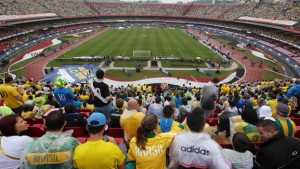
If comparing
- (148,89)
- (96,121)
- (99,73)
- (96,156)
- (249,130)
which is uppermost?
(99,73)

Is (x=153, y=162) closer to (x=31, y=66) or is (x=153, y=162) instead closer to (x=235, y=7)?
(x=31, y=66)

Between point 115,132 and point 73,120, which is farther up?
point 73,120

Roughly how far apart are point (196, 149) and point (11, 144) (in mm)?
3146

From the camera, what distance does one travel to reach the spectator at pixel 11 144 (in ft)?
13.4

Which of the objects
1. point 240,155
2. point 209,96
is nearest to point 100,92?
point 209,96

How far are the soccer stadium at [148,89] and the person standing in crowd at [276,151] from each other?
17 mm

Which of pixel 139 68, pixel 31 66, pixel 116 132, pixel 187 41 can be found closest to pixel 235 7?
pixel 187 41

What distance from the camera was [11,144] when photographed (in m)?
4.11

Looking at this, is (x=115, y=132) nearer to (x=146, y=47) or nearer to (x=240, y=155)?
(x=240, y=155)

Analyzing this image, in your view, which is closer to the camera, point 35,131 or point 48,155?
point 48,155

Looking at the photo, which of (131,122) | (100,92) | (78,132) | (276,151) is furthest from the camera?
(100,92)

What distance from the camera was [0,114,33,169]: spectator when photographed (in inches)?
161

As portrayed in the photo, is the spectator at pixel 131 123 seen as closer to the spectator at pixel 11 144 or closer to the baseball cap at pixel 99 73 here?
the baseball cap at pixel 99 73

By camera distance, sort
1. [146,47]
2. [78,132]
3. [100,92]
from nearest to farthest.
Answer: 1. [78,132]
2. [100,92]
3. [146,47]
